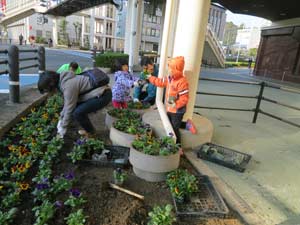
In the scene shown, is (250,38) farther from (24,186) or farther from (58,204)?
(58,204)

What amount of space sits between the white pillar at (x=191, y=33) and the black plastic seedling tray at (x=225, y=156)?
0.89 m

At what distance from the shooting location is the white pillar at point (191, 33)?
3129 millimetres

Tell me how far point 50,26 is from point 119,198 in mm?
53138

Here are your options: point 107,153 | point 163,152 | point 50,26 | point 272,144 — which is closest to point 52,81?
point 107,153

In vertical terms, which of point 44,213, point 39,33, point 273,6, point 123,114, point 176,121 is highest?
point 273,6

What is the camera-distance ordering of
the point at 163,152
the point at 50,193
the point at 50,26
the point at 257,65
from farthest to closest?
the point at 50,26
the point at 257,65
the point at 163,152
the point at 50,193

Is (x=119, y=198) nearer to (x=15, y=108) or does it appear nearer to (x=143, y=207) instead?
(x=143, y=207)

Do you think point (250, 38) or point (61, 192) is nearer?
point (61, 192)

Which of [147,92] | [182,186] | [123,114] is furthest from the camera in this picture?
[147,92]

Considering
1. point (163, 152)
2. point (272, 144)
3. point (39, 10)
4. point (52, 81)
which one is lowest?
point (272, 144)

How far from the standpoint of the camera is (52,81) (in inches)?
113

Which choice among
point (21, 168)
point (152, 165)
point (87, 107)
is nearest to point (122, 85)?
point (87, 107)

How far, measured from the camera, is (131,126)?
10.3 feet

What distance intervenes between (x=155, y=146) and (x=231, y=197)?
88 centimetres
